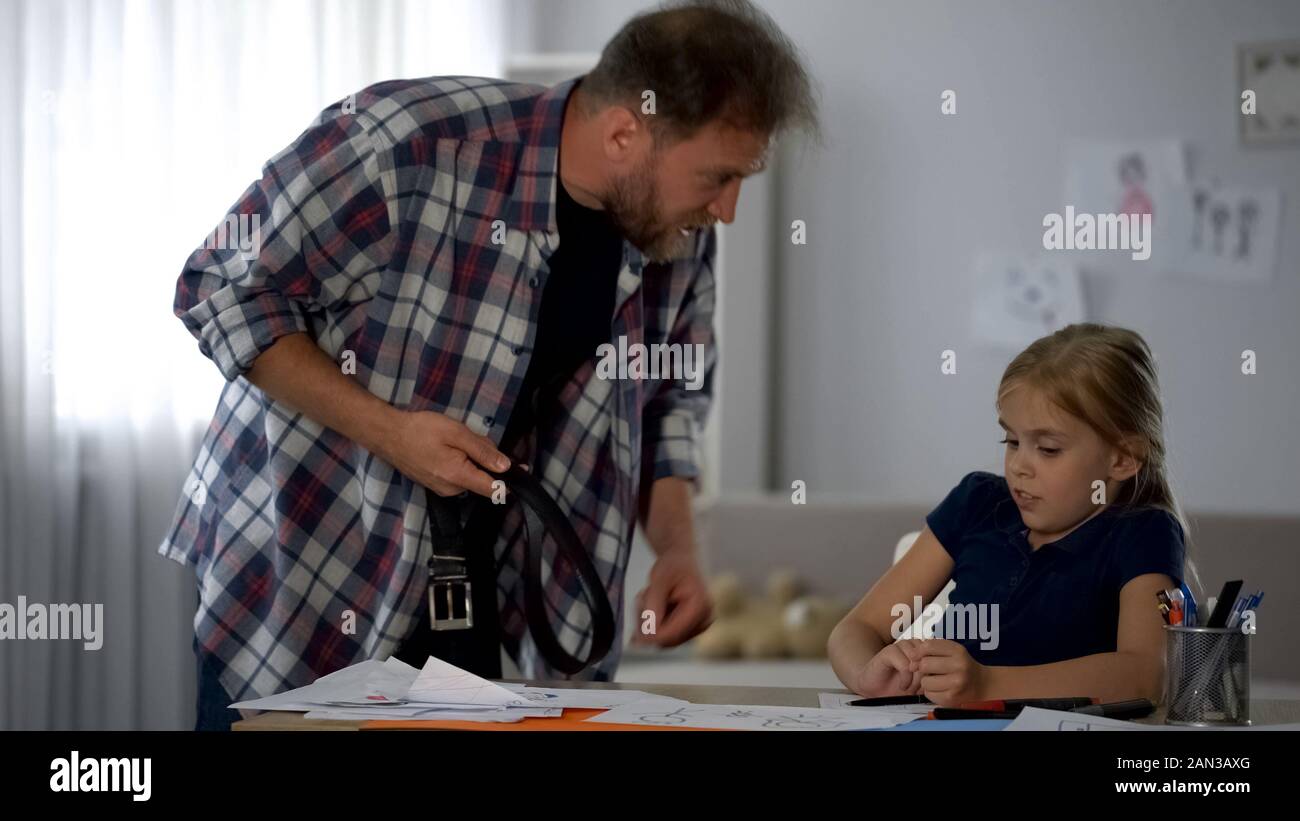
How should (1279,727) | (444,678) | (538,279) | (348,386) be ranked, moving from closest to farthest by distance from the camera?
(1279,727) → (444,678) → (348,386) → (538,279)

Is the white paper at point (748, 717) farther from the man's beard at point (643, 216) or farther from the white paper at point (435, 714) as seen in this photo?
the man's beard at point (643, 216)

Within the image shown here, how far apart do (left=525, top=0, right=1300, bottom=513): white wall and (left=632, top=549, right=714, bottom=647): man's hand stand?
184cm

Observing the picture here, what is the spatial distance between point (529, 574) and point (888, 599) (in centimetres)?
36

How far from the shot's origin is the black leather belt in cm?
119

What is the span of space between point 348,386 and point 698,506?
1.76 metres

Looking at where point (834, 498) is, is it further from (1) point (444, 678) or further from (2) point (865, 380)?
(1) point (444, 678)

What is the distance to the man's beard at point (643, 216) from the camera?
139 cm

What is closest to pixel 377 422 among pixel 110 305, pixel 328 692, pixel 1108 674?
pixel 328 692

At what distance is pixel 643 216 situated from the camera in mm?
1403

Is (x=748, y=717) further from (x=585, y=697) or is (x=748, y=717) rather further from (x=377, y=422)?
(x=377, y=422)

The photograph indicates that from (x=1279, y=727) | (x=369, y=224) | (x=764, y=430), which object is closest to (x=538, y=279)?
(x=369, y=224)

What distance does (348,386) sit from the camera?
1.29 m

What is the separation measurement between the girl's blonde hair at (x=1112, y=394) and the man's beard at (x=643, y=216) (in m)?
0.38

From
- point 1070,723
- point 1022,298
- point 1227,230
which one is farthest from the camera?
point 1022,298
